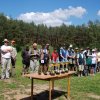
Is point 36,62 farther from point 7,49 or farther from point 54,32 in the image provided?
point 54,32

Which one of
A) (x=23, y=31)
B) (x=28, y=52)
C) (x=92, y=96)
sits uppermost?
(x=23, y=31)

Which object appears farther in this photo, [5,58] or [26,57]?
[26,57]

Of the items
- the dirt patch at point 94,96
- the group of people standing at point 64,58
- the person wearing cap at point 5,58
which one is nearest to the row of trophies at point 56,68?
the dirt patch at point 94,96

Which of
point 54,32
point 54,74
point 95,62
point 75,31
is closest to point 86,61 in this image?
point 95,62

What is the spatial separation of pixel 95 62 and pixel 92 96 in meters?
8.33

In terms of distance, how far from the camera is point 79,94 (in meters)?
12.2

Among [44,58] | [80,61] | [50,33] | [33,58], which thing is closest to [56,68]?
[33,58]

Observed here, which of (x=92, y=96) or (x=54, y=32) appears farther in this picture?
(x=54, y=32)

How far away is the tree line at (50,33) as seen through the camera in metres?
61.2

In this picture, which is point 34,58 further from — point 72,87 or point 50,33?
point 50,33

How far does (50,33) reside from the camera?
76.1 m

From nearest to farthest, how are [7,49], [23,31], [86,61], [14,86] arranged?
1. [14,86]
2. [7,49]
3. [86,61]
4. [23,31]

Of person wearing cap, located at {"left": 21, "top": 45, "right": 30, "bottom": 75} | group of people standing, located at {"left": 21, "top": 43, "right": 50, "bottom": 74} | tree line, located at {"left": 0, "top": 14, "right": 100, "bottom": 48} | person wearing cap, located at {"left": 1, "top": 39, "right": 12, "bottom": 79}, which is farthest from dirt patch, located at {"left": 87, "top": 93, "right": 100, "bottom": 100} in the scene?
tree line, located at {"left": 0, "top": 14, "right": 100, "bottom": 48}

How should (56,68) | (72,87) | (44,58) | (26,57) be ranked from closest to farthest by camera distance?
1. (56,68)
2. (72,87)
3. (26,57)
4. (44,58)
